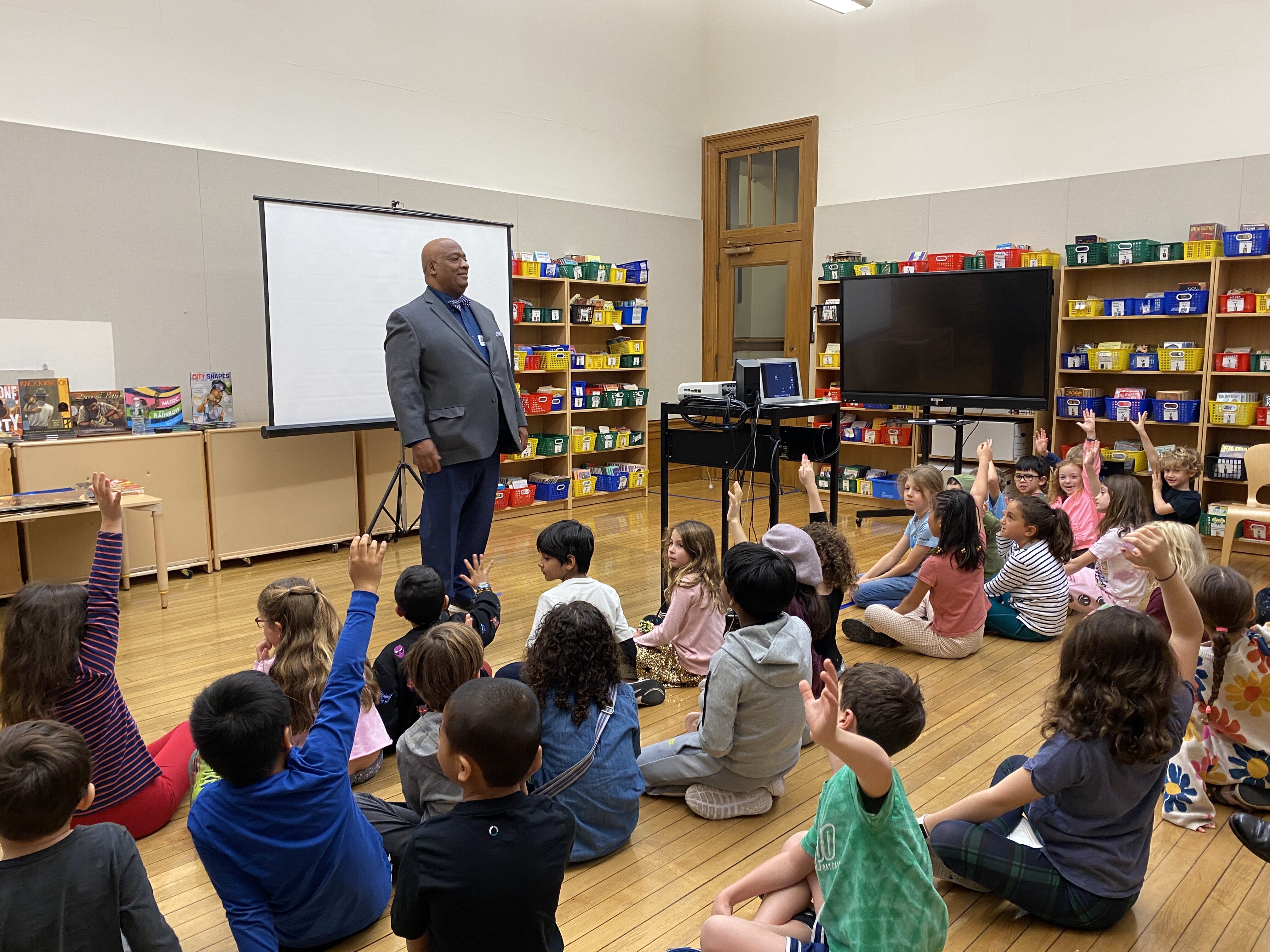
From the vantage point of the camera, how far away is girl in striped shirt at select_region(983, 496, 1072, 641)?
415 centimetres

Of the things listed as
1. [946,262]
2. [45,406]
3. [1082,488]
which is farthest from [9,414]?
[946,262]

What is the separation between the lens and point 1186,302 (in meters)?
5.95

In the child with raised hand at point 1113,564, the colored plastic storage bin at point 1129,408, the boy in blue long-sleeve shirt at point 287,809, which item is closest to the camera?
the boy in blue long-sleeve shirt at point 287,809

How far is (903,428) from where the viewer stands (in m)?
7.40

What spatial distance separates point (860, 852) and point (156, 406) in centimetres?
511

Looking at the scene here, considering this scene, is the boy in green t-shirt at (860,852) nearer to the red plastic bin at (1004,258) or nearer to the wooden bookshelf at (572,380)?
the wooden bookshelf at (572,380)

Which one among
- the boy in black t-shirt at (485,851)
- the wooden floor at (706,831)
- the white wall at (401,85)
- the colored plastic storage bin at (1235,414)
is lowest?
the wooden floor at (706,831)

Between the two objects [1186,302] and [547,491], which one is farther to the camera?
[547,491]

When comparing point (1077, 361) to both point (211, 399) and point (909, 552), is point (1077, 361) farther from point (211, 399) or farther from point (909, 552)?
point (211, 399)

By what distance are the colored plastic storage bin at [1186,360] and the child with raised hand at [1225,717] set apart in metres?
4.16

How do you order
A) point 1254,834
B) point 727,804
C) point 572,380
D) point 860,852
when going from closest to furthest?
1. point 860,852
2. point 1254,834
3. point 727,804
4. point 572,380

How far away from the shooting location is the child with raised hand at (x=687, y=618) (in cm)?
331

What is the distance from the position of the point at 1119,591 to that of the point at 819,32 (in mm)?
5897

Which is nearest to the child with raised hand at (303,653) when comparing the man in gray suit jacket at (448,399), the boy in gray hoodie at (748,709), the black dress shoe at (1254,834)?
the boy in gray hoodie at (748,709)
